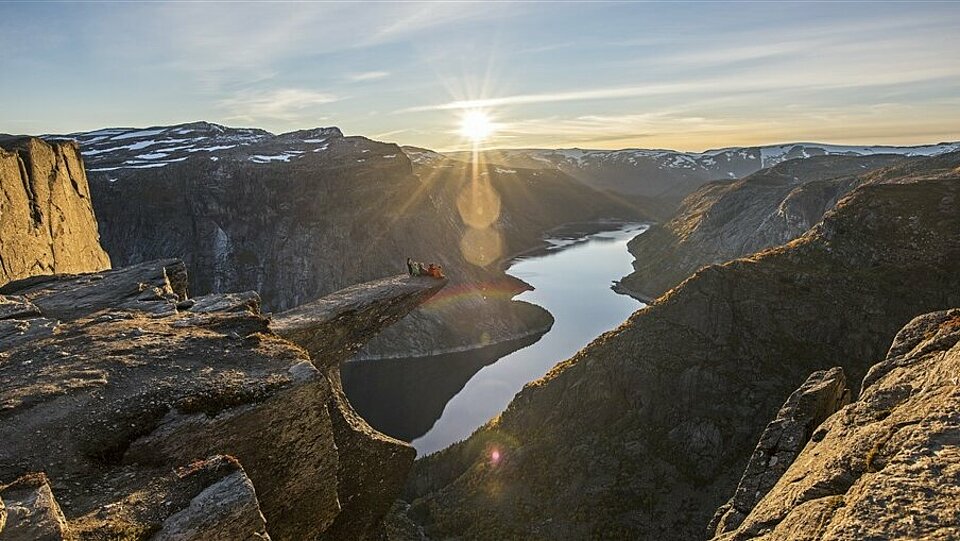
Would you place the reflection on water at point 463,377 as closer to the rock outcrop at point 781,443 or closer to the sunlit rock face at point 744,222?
the sunlit rock face at point 744,222

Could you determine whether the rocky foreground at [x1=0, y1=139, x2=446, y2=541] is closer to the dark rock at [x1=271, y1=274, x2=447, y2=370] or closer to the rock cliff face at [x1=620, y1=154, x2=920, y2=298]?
the dark rock at [x1=271, y1=274, x2=447, y2=370]

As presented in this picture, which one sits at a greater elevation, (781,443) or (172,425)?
(172,425)

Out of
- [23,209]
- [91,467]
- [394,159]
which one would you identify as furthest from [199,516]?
[394,159]

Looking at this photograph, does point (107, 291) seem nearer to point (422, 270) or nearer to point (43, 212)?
point (422, 270)

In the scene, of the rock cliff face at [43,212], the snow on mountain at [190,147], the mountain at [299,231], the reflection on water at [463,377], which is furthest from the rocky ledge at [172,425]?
the snow on mountain at [190,147]

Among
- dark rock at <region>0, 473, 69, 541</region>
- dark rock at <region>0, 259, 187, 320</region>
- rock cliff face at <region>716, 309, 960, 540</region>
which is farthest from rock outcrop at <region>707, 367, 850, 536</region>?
dark rock at <region>0, 259, 187, 320</region>

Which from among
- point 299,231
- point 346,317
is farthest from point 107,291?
point 299,231

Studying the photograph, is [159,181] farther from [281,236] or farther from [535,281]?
[535,281]
